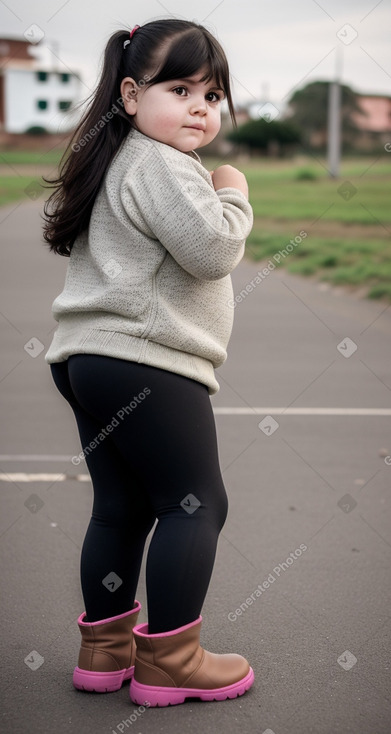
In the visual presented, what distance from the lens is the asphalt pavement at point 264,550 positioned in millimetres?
2846

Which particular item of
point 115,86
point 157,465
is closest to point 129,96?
point 115,86

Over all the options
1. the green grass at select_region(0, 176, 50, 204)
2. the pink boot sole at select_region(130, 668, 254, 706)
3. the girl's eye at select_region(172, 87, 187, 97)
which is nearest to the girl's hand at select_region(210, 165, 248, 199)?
the girl's eye at select_region(172, 87, 187, 97)

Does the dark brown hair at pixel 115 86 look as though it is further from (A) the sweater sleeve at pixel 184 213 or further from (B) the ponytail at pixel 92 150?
(A) the sweater sleeve at pixel 184 213

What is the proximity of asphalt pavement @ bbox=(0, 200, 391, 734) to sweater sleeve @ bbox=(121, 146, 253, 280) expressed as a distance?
1.19 metres

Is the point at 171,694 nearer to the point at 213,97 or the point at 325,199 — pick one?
the point at 213,97

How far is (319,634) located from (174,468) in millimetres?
1049

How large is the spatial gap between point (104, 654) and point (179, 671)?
25 centimetres

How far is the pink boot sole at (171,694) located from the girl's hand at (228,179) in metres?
1.31

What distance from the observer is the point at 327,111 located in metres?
57.2

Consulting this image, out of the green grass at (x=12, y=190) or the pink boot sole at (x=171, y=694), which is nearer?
the pink boot sole at (x=171, y=694)

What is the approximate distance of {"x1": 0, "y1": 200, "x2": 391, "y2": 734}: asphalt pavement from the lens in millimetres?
2846

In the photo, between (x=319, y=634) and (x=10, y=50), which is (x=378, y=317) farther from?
(x=10, y=50)

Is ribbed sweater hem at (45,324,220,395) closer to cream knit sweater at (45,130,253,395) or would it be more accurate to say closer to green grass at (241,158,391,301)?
cream knit sweater at (45,130,253,395)

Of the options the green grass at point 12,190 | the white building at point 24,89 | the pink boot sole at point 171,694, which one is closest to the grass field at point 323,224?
the green grass at point 12,190
